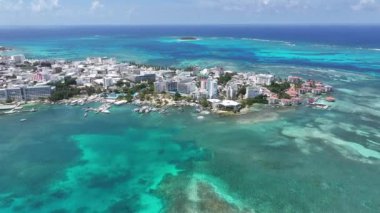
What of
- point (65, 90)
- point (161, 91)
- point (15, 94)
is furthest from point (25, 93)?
point (161, 91)

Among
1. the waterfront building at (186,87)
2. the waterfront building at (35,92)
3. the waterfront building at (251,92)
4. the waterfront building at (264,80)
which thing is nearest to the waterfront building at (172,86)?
the waterfront building at (186,87)

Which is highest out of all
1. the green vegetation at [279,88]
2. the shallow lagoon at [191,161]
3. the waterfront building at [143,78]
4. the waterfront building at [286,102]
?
the waterfront building at [143,78]

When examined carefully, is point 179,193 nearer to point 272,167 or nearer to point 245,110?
point 272,167

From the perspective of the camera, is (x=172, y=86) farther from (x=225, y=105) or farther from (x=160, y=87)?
(x=225, y=105)

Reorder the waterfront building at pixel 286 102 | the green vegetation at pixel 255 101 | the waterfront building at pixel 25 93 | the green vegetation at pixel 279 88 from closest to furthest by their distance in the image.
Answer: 1. the green vegetation at pixel 255 101
2. the waterfront building at pixel 286 102
3. the waterfront building at pixel 25 93
4. the green vegetation at pixel 279 88

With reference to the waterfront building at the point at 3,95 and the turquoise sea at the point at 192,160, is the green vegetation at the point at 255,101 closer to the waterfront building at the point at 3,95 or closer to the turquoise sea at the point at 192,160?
the turquoise sea at the point at 192,160

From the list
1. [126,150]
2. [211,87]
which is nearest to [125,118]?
[126,150]
